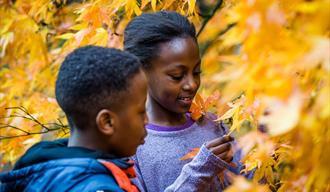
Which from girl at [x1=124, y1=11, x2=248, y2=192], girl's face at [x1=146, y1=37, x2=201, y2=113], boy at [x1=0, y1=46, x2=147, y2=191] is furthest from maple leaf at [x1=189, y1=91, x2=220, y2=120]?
boy at [x1=0, y1=46, x2=147, y2=191]

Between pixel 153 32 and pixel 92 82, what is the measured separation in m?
0.58

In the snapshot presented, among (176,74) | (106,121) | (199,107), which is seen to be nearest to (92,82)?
(106,121)

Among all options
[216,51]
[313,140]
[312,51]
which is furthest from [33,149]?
[216,51]

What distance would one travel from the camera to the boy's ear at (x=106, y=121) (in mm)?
1406

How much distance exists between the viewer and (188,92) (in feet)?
6.01

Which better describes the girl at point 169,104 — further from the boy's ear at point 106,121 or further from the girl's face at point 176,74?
the boy's ear at point 106,121

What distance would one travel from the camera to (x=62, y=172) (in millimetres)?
1365

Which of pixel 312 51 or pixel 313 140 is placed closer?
pixel 312 51

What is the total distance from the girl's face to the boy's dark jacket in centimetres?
42

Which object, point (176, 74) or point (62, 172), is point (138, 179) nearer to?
point (176, 74)

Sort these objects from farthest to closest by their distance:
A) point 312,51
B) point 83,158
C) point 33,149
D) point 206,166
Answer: point 206,166
point 33,149
point 83,158
point 312,51

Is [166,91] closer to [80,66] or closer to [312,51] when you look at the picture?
[80,66]

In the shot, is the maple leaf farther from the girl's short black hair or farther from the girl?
the girl's short black hair

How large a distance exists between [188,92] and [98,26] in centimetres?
71
